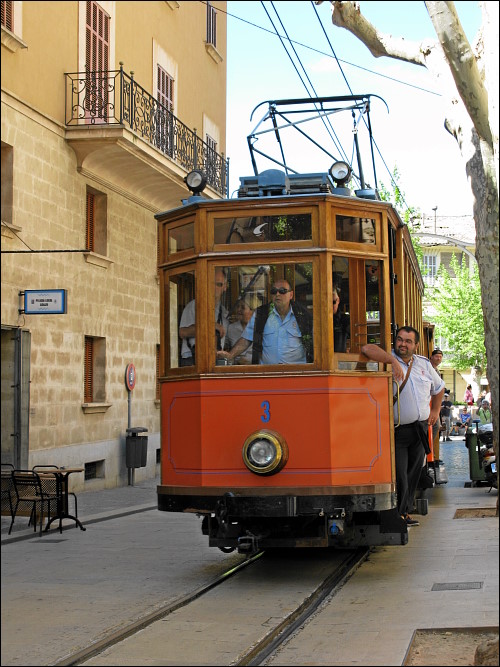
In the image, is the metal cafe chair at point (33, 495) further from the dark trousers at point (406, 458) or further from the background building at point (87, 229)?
the dark trousers at point (406, 458)

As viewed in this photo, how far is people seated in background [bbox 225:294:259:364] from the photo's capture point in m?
8.41

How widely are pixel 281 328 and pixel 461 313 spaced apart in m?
52.5

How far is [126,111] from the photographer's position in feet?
59.5

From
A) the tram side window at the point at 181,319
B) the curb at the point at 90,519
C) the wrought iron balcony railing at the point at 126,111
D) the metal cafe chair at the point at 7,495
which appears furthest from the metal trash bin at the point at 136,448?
the tram side window at the point at 181,319

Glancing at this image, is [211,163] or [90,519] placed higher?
[211,163]

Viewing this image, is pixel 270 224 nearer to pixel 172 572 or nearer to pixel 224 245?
pixel 224 245

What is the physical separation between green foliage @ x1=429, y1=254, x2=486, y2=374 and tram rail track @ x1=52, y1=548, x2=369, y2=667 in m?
50.9

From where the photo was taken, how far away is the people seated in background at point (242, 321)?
8406 mm

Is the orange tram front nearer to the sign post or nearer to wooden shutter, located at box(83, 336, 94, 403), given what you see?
wooden shutter, located at box(83, 336, 94, 403)

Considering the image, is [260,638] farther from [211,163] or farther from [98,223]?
[211,163]

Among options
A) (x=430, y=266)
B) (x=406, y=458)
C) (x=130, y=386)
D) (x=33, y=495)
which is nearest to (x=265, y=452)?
(x=406, y=458)

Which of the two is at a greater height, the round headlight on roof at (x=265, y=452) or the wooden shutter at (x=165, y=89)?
the wooden shutter at (x=165, y=89)

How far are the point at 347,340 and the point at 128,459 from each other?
37.5 feet

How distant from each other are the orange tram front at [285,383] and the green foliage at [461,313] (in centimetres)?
5118
